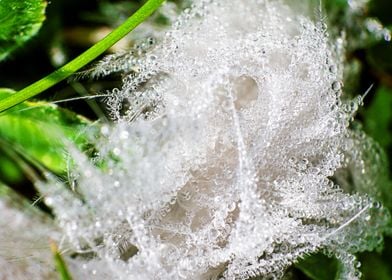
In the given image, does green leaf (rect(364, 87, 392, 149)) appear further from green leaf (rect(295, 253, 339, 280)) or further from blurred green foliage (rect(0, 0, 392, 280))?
green leaf (rect(295, 253, 339, 280))

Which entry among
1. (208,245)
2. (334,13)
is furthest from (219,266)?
(334,13)

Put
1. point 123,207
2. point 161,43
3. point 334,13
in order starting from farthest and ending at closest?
point 334,13 < point 161,43 < point 123,207

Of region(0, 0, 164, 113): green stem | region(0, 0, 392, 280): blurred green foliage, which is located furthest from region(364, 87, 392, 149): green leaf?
region(0, 0, 164, 113): green stem

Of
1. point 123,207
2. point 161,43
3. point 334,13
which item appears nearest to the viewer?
point 123,207

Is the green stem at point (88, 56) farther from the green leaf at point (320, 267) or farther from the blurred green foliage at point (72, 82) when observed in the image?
the green leaf at point (320, 267)

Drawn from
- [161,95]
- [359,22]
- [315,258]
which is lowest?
[315,258]

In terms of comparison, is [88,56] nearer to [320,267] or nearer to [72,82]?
[72,82]

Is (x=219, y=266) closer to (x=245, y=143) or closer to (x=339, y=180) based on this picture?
(x=245, y=143)
